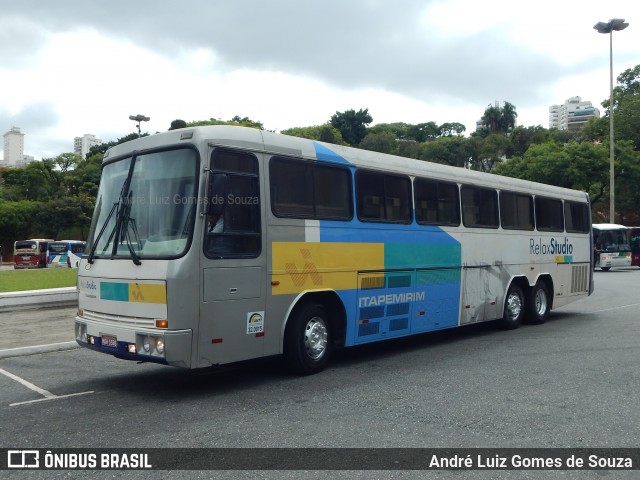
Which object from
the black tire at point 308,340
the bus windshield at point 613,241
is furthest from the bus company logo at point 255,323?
the bus windshield at point 613,241

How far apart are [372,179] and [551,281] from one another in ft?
22.7

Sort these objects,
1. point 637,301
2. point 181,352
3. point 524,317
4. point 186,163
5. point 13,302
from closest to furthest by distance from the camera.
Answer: point 181,352
point 186,163
point 524,317
point 13,302
point 637,301

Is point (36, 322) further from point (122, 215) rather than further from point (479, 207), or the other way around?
point (479, 207)

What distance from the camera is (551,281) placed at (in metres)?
14.1

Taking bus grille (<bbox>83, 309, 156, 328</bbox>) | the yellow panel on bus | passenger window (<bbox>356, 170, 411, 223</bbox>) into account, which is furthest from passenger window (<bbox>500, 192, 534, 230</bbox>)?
bus grille (<bbox>83, 309, 156, 328</bbox>)

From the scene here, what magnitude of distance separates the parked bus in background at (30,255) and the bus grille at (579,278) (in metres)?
40.4

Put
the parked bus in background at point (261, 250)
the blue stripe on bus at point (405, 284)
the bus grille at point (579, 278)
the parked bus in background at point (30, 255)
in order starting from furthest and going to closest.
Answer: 1. the parked bus in background at point (30, 255)
2. the bus grille at point (579, 278)
3. the blue stripe on bus at point (405, 284)
4. the parked bus in background at point (261, 250)

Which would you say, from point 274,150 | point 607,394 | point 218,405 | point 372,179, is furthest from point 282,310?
point 607,394

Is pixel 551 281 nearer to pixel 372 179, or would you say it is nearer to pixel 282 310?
pixel 372 179

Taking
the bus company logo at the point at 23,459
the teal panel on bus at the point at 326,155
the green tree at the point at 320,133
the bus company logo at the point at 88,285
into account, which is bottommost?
the bus company logo at the point at 23,459

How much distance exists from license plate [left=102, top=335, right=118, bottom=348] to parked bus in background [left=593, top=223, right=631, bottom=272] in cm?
3326

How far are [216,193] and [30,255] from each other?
4324 cm

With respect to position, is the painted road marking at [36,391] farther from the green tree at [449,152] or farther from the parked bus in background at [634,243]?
the green tree at [449,152]

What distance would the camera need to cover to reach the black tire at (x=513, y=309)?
12602 mm
